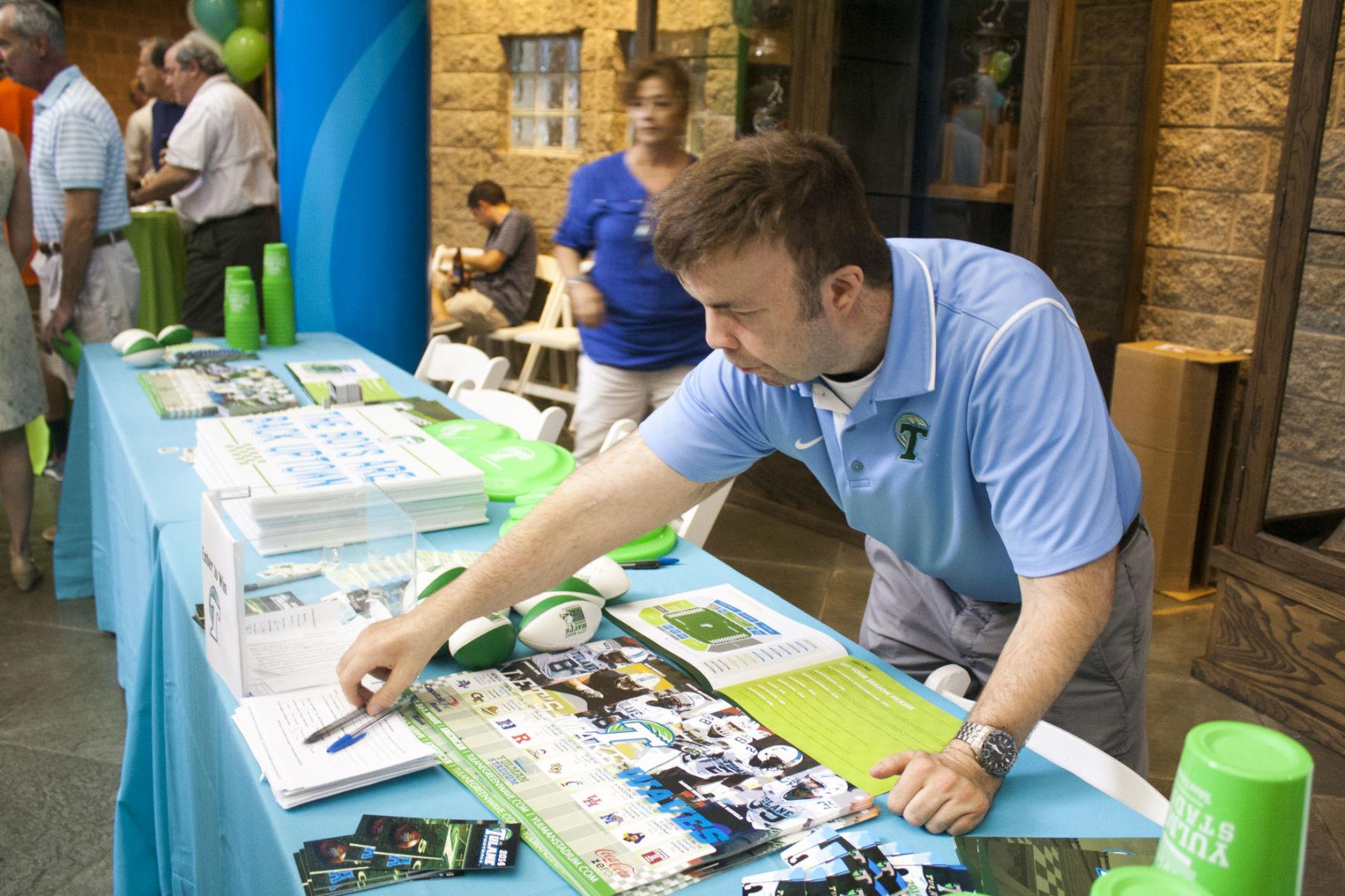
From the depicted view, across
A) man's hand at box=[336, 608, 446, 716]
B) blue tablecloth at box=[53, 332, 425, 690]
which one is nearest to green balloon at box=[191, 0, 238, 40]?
blue tablecloth at box=[53, 332, 425, 690]

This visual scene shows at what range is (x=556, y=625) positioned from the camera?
4.98 feet

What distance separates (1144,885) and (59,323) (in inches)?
164

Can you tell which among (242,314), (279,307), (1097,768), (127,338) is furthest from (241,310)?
(1097,768)

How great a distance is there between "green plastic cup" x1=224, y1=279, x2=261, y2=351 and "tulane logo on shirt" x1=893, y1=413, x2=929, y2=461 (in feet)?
8.55

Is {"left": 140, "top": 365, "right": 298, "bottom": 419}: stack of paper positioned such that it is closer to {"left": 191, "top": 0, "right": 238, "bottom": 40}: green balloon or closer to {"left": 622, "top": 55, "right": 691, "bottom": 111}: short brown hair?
{"left": 622, "top": 55, "right": 691, "bottom": 111}: short brown hair

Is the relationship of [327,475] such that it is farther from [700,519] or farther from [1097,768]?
[1097,768]

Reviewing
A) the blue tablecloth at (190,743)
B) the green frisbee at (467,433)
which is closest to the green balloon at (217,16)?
the blue tablecloth at (190,743)

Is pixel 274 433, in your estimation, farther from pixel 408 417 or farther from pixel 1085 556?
pixel 1085 556

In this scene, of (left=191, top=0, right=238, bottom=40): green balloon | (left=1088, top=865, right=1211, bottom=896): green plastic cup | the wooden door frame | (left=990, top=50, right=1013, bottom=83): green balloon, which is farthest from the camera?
(left=191, top=0, right=238, bottom=40): green balloon

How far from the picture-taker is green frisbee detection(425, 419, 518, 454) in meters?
2.46

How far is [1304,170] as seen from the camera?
117 inches

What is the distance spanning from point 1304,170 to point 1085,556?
2.24 m

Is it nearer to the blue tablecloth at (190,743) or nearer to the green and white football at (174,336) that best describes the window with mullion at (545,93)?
the green and white football at (174,336)

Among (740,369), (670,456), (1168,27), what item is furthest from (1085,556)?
(1168,27)
